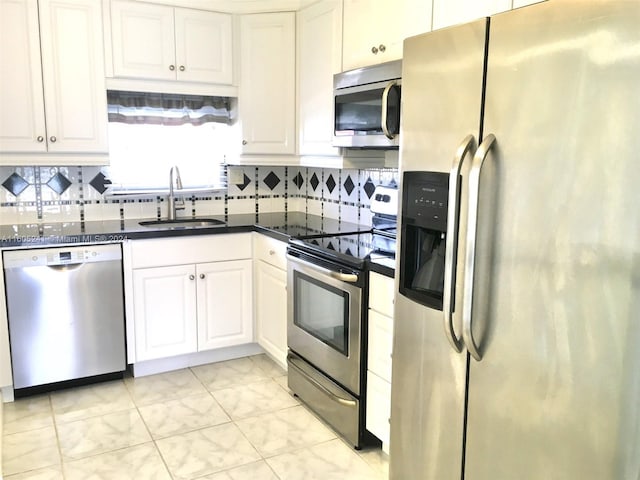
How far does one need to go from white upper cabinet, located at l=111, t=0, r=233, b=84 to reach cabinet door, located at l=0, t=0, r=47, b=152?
42 cm

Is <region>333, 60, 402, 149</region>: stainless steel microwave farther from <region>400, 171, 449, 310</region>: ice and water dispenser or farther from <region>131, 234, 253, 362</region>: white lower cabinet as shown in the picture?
<region>131, 234, 253, 362</region>: white lower cabinet

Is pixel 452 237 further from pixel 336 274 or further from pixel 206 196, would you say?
pixel 206 196

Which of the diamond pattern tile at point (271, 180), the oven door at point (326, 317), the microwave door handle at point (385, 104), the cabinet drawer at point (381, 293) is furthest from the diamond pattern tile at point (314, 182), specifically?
the cabinet drawer at point (381, 293)

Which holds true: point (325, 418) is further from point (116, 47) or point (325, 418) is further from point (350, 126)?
point (116, 47)

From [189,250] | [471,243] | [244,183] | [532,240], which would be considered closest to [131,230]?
[189,250]

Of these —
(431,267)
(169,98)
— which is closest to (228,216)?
(169,98)

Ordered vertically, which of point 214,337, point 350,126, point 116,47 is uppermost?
point 116,47

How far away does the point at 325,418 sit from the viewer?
8.93 feet

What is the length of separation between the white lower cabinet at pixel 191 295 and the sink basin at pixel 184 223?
267 mm

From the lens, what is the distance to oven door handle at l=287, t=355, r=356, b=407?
2.52 metres

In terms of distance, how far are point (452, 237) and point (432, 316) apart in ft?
1.02

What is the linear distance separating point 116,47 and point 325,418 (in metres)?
2.38

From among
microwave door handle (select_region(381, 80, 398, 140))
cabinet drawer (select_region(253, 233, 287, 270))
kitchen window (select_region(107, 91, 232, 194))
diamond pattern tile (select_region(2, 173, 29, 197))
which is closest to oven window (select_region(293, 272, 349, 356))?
cabinet drawer (select_region(253, 233, 287, 270))

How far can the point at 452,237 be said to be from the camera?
1.51 m
